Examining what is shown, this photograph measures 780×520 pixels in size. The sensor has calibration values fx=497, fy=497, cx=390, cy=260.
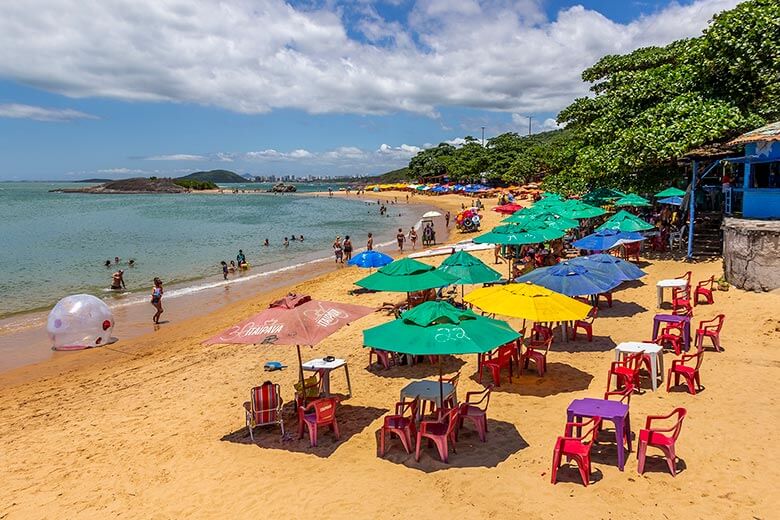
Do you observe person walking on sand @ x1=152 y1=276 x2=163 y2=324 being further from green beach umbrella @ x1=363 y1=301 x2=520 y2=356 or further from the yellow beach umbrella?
green beach umbrella @ x1=363 y1=301 x2=520 y2=356

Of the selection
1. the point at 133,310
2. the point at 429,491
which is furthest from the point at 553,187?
the point at 429,491

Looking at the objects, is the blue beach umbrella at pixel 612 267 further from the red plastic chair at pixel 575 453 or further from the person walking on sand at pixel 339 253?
the person walking on sand at pixel 339 253

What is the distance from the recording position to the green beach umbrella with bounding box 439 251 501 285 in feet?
38.2

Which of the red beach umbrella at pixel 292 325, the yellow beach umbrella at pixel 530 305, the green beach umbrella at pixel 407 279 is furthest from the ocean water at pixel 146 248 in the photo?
the yellow beach umbrella at pixel 530 305

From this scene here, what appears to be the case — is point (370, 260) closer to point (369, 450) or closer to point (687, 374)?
point (369, 450)

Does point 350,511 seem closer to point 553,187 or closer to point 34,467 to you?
point 34,467

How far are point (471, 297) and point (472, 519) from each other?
13.9 feet

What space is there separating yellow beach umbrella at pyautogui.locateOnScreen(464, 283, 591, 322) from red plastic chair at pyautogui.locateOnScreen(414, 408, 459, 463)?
2.13 metres

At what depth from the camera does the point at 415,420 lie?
7008mm

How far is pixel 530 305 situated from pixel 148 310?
1626 centimetres

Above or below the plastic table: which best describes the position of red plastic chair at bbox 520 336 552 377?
below

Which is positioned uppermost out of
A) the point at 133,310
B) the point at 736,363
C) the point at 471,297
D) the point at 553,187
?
the point at 553,187

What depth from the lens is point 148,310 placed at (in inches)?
763

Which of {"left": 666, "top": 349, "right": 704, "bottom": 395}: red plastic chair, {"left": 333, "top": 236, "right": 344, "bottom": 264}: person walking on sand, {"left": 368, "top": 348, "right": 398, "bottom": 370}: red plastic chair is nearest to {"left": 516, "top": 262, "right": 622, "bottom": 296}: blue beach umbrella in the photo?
{"left": 666, "top": 349, "right": 704, "bottom": 395}: red plastic chair
